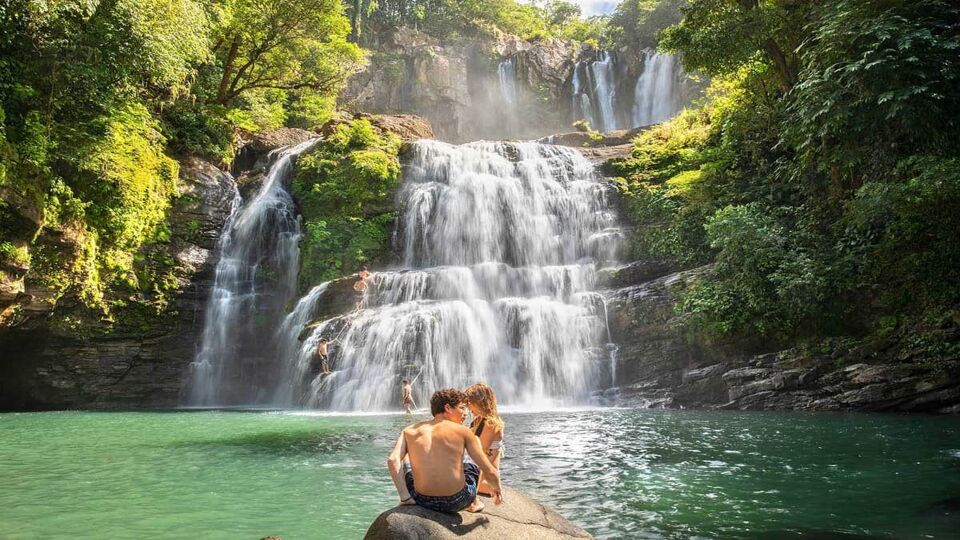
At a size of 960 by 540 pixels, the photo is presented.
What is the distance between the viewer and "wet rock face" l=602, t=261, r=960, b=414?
41.2 feet

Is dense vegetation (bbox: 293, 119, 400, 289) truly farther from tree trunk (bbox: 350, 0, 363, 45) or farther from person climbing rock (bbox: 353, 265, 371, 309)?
tree trunk (bbox: 350, 0, 363, 45)

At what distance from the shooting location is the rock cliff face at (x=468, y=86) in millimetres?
45875

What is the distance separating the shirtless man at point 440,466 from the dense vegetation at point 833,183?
1156cm

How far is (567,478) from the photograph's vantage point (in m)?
7.74

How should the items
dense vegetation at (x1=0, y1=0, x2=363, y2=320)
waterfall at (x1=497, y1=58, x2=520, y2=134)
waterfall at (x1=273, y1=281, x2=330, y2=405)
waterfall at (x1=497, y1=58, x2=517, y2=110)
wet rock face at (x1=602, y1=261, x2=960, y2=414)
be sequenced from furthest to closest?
waterfall at (x1=497, y1=58, x2=517, y2=110)
waterfall at (x1=497, y1=58, x2=520, y2=134)
waterfall at (x1=273, y1=281, x2=330, y2=405)
dense vegetation at (x1=0, y1=0, x2=363, y2=320)
wet rock face at (x1=602, y1=261, x2=960, y2=414)

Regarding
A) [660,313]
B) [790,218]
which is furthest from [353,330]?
[790,218]

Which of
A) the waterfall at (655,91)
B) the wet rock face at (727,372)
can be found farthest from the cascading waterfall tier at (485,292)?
the waterfall at (655,91)

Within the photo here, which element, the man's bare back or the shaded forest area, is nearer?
the man's bare back

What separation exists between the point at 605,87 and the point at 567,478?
40396mm

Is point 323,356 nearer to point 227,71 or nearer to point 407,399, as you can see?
point 407,399

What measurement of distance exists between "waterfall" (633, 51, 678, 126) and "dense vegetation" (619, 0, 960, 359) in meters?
20.5

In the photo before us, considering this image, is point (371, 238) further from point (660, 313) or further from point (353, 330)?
point (660, 313)

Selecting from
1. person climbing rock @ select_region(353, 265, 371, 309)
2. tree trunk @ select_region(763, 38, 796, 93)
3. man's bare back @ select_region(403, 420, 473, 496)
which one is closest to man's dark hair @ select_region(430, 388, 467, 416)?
man's bare back @ select_region(403, 420, 473, 496)

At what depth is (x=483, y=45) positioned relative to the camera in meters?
49.2
